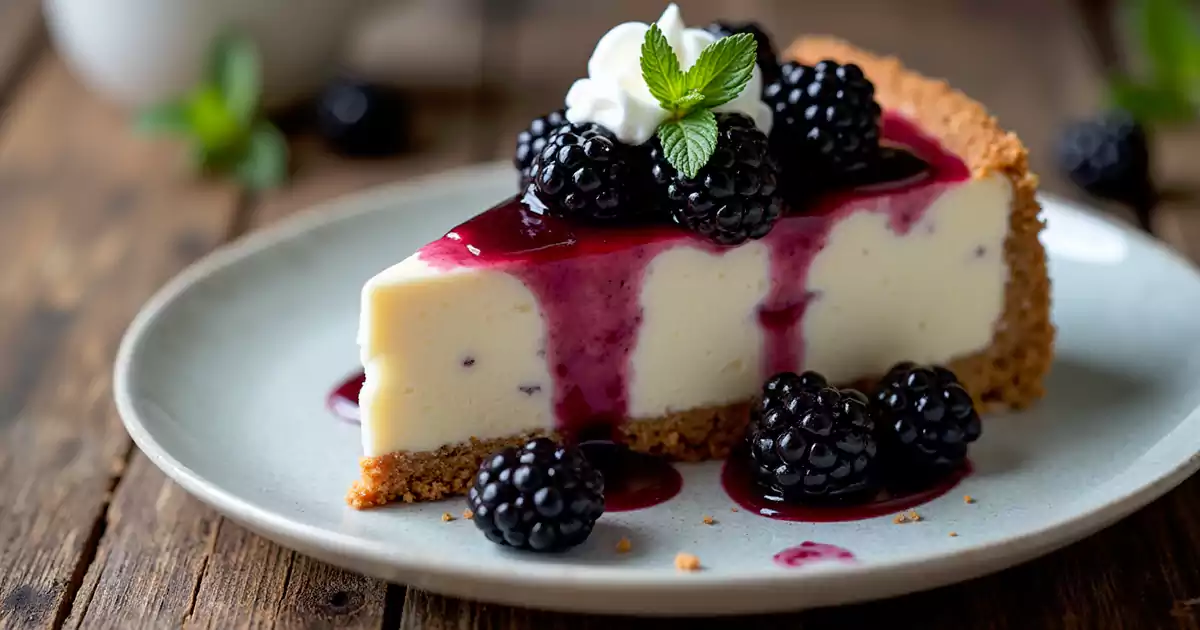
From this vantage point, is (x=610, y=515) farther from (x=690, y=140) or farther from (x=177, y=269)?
(x=177, y=269)

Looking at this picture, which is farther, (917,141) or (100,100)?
(100,100)

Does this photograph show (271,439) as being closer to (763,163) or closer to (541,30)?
(763,163)

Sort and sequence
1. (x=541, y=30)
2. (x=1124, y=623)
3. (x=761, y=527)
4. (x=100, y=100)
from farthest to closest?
1. (x=541, y=30)
2. (x=100, y=100)
3. (x=761, y=527)
4. (x=1124, y=623)

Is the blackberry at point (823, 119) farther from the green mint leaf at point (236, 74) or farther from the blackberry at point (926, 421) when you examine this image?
the green mint leaf at point (236, 74)

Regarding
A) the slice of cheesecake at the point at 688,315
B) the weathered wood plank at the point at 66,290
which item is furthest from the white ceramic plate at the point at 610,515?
the weathered wood plank at the point at 66,290

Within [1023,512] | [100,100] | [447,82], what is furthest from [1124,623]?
[100,100]

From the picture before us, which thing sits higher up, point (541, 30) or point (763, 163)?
point (763, 163)

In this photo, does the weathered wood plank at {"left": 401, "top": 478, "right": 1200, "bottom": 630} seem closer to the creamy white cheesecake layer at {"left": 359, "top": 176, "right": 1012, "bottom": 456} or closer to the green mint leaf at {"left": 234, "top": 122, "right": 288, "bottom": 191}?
the creamy white cheesecake layer at {"left": 359, "top": 176, "right": 1012, "bottom": 456}
